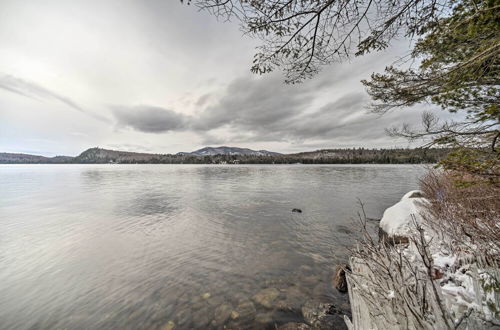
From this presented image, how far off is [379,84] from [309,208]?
12.8 metres

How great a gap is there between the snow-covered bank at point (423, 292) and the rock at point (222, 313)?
312 cm

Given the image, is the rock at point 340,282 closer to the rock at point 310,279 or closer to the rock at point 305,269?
the rock at point 310,279

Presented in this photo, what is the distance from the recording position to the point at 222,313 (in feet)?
16.8

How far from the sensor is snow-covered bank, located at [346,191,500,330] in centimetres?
207

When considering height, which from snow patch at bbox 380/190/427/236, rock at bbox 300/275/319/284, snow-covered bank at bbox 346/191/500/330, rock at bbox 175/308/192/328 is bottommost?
rock at bbox 300/275/319/284

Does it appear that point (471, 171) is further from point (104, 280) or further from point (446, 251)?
point (104, 280)

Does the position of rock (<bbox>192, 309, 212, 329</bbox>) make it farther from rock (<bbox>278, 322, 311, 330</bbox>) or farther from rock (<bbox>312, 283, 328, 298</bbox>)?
rock (<bbox>312, 283, 328, 298</bbox>)

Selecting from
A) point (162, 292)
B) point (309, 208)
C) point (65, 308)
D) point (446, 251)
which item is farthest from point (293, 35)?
point (309, 208)

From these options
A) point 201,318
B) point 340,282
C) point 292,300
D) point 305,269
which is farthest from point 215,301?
point 340,282

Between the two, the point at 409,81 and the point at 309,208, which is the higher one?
the point at 409,81

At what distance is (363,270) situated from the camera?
4449 mm

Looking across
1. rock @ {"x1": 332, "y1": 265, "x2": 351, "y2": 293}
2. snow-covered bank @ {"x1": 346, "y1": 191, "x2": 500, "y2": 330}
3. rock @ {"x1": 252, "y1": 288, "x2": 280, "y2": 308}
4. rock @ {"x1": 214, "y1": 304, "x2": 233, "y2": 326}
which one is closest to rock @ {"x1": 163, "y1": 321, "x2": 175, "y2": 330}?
rock @ {"x1": 214, "y1": 304, "x2": 233, "y2": 326}

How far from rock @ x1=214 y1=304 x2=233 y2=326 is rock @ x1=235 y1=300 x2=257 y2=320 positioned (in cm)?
23

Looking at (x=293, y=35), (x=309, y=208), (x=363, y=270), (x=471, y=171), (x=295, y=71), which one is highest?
(x=293, y=35)
